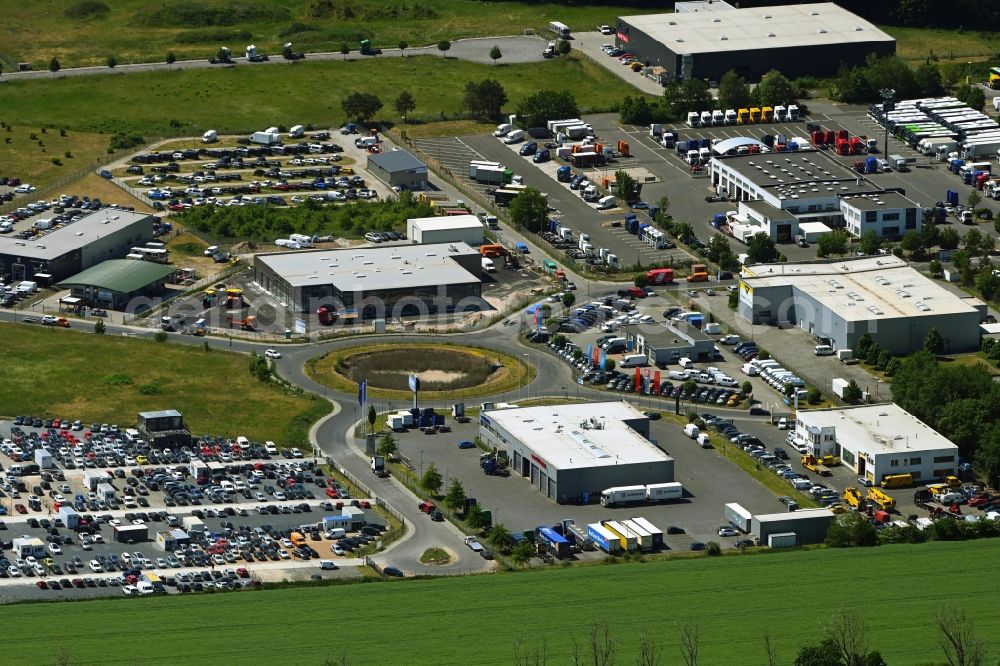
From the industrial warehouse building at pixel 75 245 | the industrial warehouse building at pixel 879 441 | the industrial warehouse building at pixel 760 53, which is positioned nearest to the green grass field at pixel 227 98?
the industrial warehouse building at pixel 760 53

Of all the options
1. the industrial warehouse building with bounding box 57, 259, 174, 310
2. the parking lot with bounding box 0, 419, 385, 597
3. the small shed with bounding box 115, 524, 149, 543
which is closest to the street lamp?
the industrial warehouse building with bounding box 57, 259, 174, 310

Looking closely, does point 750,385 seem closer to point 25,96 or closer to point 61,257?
point 61,257

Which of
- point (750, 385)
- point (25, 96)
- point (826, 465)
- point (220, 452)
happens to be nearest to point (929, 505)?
point (826, 465)

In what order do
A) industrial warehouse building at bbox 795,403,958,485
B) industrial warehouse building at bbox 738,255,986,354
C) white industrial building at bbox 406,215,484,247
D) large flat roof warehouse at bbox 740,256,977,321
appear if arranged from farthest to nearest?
1. white industrial building at bbox 406,215,484,247
2. large flat roof warehouse at bbox 740,256,977,321
3. industrial warehouse building at bbox 738,255,986,354
4. industrial warehouse building at bbox 795,403,958,485

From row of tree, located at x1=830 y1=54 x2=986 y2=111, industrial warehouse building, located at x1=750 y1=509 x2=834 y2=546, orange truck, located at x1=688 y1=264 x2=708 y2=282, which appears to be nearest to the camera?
industrial warehouse building, located at x1=750 y1=509 x2=834 y2=546

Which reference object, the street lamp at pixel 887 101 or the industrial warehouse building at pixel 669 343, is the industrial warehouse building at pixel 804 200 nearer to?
the street lamp at pixel 887 101

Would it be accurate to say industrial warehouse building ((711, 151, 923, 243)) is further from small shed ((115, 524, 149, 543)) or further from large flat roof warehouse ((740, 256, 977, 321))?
small shed ((115, 524, 149, 543))

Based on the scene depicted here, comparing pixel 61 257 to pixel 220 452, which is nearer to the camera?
pixel 220 452
